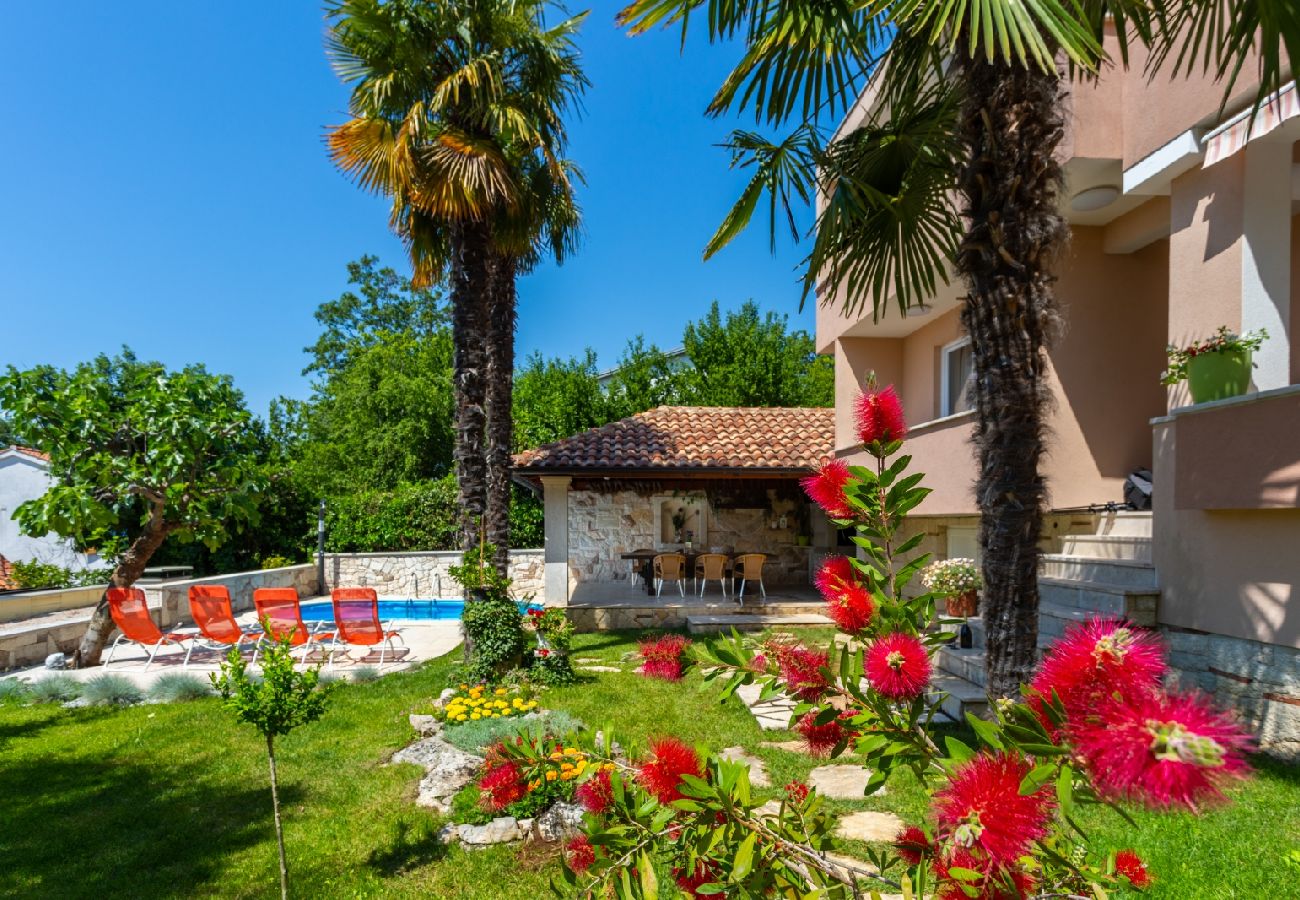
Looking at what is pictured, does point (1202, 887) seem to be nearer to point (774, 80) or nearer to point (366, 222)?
point (774, 80)

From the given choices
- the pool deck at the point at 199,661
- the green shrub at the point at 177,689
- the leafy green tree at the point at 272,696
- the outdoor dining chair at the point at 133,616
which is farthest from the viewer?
the outdoor dining chair at the point at 133,616

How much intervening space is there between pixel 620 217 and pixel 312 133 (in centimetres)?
1508

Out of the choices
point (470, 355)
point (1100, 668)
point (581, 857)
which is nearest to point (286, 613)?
point (470, 355)

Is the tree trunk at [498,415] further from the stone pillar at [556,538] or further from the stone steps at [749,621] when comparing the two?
the stone steps at [749,621]

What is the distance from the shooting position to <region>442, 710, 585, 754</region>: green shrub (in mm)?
5605

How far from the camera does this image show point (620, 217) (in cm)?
2338

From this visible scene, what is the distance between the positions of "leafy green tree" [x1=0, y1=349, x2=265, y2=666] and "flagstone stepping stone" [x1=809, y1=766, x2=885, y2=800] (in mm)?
8840

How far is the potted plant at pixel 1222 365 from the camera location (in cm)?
555

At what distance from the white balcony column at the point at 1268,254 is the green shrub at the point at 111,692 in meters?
→ 12.7

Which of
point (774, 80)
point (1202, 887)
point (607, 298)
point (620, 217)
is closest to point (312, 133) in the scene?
point (774, 80)

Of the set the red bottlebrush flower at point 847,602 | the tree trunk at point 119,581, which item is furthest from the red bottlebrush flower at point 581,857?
the tree trunk at point 119,581

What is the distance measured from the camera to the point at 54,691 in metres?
8.41

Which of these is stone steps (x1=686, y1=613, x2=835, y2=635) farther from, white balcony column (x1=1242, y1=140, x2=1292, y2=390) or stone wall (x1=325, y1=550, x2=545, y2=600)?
white balcony column (x1=1242, y1=140, x2=1292, y2=390)

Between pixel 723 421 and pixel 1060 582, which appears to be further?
pixel 723 421
